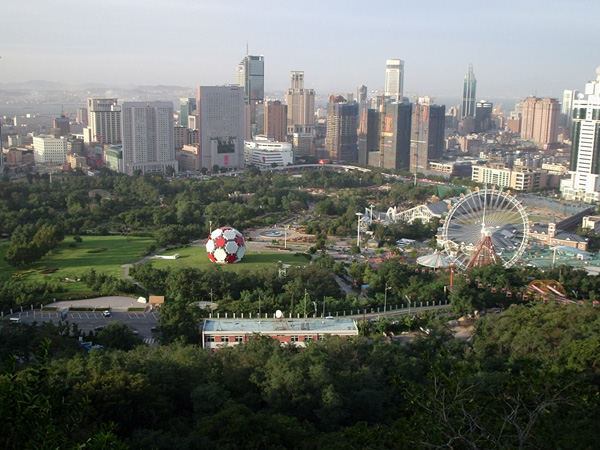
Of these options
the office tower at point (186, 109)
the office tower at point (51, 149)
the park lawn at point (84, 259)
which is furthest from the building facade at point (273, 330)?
the office tower at point (186, 109)

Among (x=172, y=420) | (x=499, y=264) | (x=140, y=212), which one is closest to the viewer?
(x=172, y=420)

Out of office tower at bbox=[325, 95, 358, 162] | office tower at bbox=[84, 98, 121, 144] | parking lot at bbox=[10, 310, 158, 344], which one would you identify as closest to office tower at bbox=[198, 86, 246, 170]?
office tower at bbox=[325, 95, 358, 162]

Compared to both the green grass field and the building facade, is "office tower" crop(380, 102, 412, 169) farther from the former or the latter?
the building facade

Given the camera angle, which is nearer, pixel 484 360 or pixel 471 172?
pixel 484 360

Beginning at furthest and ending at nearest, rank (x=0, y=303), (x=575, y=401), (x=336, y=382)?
(x=0, y=303), (x=336, y=382), (x=575, y=401)

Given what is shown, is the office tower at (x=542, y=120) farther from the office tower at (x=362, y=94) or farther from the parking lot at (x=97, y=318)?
the parking lot at (x=97, y=318)

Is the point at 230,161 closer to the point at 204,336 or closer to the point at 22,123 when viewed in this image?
the point at 204,336

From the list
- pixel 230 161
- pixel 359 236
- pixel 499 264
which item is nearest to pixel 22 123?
pixel 230 161
